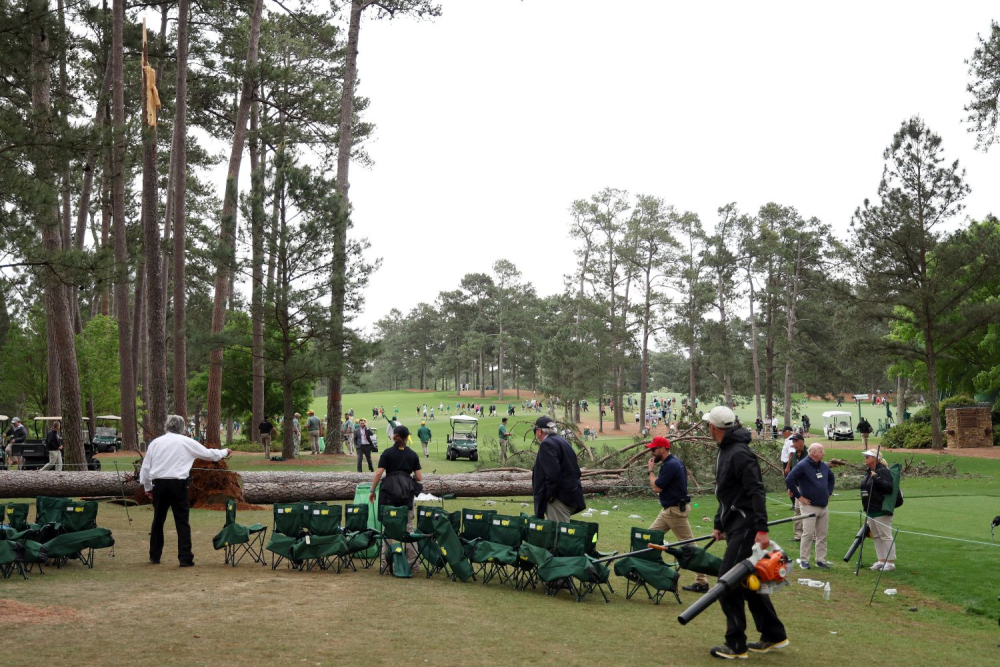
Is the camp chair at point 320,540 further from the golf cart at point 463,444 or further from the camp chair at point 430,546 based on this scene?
the golf cart at point 463,444

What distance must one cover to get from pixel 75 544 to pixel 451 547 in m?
4.26

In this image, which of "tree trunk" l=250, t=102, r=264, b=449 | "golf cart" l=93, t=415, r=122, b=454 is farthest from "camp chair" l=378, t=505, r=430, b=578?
"golf cart" l=93, t=415, r=122, b=454

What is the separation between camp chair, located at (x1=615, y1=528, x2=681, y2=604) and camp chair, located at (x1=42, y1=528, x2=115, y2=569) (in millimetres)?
5890

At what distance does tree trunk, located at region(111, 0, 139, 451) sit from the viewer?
1502 cm

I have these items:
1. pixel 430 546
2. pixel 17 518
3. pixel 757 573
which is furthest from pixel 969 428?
pixel 17 518

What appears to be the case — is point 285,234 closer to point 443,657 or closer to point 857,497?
point 857,497

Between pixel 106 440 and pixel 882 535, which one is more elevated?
pixel 106 440

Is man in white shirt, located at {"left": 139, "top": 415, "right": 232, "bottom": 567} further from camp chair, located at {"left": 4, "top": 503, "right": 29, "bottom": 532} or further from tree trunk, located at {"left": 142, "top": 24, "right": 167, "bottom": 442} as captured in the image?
tree trunk, located at {"left": 142, "top": 24, "right": 167, "bottom": 442}

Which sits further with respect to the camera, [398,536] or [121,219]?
[121,219]

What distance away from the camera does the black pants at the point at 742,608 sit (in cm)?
658

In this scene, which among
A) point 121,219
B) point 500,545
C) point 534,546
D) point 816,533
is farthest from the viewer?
point 121,219

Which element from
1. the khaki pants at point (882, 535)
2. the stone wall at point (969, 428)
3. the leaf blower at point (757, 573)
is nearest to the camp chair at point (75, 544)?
the leaf blower at point (757, 573)

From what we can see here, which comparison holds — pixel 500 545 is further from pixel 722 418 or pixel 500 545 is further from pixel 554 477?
pixel 722 418

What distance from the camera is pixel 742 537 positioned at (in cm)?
668
